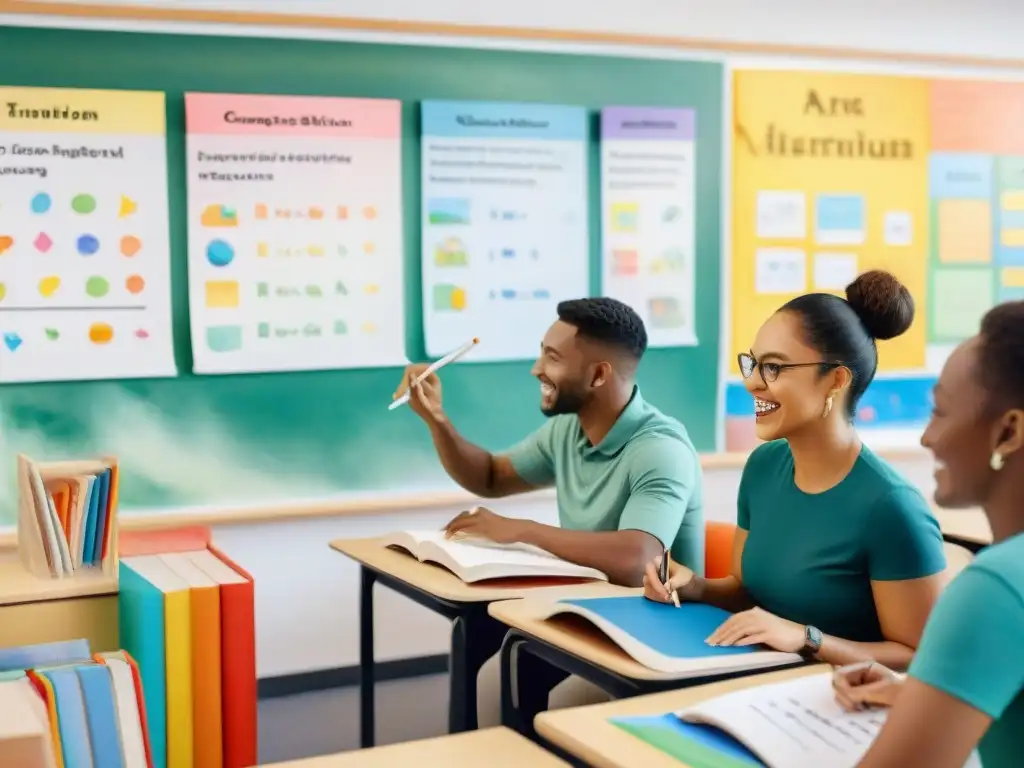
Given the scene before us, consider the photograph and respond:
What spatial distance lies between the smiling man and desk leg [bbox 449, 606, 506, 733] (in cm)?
29

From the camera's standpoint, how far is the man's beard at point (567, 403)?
2984mm

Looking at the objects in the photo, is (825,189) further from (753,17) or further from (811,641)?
(811,641)

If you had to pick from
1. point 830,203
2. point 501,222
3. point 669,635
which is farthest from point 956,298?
point 669,635

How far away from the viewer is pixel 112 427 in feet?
11.8

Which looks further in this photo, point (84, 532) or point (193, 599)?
point (84, 532)

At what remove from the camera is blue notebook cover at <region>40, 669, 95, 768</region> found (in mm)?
2047

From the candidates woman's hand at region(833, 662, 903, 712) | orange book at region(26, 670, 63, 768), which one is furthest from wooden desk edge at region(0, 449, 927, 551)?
woman's hand at region(833, 662, 903, 712)

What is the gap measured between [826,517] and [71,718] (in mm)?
1333

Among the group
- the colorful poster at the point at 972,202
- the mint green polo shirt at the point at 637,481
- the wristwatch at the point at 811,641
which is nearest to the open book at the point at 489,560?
the mint green polo shirt at the point at 637,481

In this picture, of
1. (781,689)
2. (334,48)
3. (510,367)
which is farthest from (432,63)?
(781,689)

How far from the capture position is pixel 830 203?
441 centimetres

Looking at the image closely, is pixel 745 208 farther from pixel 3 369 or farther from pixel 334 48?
pixel 3 369

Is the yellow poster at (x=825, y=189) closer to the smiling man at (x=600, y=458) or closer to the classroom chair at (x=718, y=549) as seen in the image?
the smiling man at (x=600, y=458)

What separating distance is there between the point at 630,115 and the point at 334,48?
102cm
